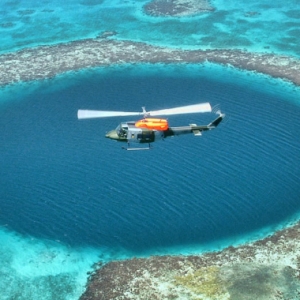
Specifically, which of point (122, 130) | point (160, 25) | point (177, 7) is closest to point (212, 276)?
point (122, 130)

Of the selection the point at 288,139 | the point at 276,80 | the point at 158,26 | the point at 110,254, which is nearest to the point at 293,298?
the point at 110,254

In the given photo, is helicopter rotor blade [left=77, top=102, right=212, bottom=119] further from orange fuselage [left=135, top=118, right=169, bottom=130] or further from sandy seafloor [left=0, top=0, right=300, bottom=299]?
sandy seafloor [left=0, top=0, right=300, bottom=299]

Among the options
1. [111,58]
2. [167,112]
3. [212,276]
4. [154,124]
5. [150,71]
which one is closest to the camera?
[212,276]

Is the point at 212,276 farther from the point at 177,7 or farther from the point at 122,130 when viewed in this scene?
the point at 177,7

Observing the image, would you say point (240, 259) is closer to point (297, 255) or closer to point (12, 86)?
point (297, 255)

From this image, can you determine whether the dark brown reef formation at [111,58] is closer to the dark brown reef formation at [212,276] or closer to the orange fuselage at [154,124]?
the orange fuselage at [154,124]

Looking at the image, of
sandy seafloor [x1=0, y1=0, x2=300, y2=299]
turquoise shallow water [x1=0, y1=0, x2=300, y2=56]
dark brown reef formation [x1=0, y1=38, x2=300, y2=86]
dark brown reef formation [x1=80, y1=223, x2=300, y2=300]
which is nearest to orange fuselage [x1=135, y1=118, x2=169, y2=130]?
sandy seafloor [x1=0, y1=0, x2=300, y2=299]

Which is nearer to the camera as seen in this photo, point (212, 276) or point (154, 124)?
point (212, 276)
